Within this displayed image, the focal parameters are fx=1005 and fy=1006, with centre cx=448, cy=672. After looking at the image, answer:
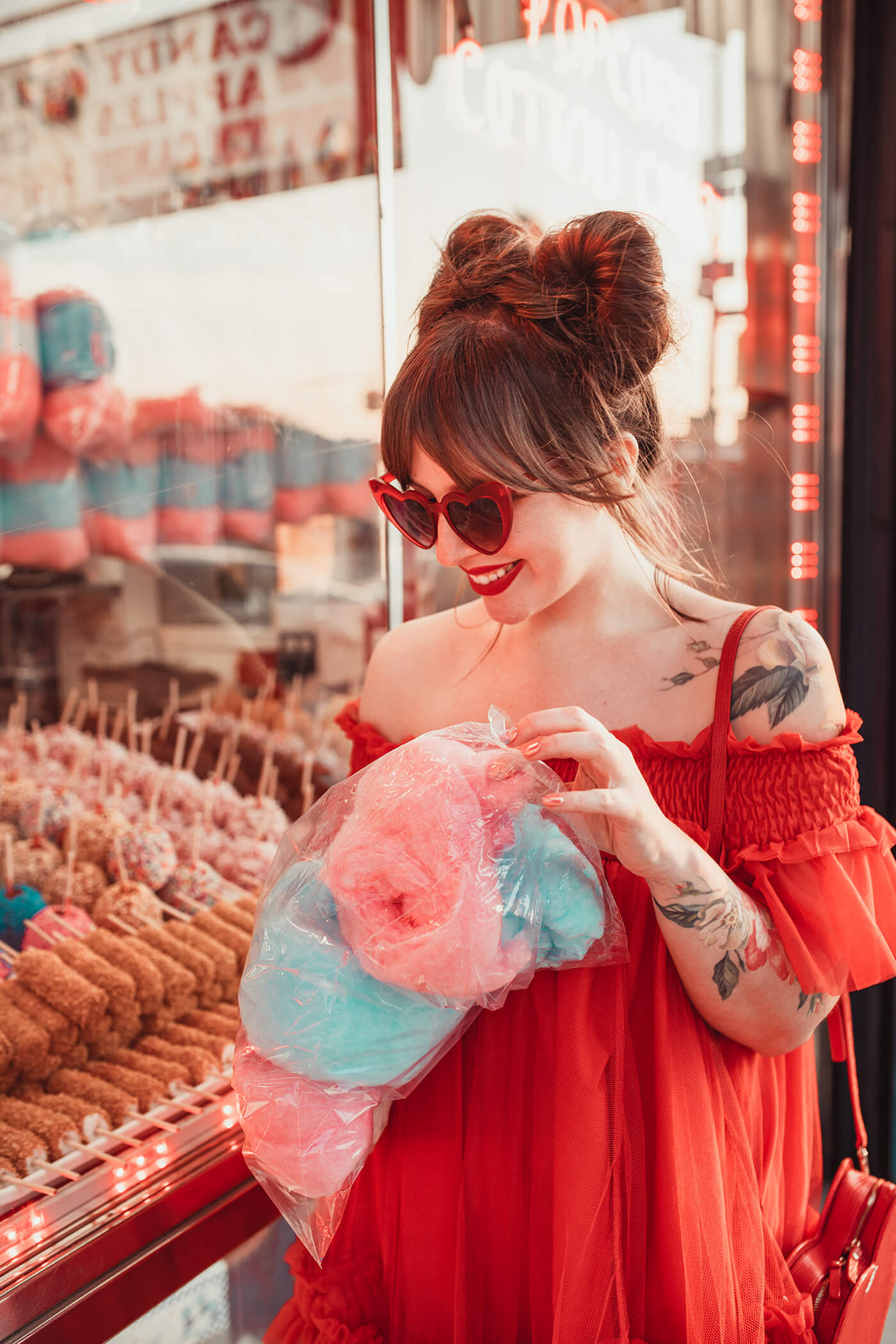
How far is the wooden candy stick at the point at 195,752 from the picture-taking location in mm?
2072

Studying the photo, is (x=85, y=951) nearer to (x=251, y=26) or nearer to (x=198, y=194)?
(x=198, y=194)

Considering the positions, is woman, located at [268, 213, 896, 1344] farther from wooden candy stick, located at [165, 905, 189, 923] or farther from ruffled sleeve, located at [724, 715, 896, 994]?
wooden candy stick, located at [165, 905, 189, 923]

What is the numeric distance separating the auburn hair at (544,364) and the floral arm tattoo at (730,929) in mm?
401

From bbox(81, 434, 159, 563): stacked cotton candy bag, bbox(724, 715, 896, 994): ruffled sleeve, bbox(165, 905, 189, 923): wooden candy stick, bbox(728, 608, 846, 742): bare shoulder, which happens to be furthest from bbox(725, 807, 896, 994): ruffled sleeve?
bbox(81, 434, 159, 563): stacked cotton candy bag

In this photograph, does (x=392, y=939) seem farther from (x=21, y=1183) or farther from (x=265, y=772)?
(x=265, y=772)

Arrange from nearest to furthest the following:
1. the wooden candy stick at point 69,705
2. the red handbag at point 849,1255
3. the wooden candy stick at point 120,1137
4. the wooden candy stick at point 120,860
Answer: the red handbag at point 849,1255, the wooden candy stick at point 120,1137, the wooden candy stick at point 120,860, the wooden candy stick at point 69,705

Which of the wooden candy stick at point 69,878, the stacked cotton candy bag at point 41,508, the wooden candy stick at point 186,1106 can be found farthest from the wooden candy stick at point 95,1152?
the stacked cotton candy bag at point 41,508

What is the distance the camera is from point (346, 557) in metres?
2.21

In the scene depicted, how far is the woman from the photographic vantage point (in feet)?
3.16

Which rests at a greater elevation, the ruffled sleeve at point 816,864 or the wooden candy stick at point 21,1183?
the ruffled sleeve at point 816,864

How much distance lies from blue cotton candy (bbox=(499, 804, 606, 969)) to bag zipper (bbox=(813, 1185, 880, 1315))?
21.0 inches

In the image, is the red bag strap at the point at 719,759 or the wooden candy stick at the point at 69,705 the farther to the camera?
the wooden candy stick at the point at 69,705

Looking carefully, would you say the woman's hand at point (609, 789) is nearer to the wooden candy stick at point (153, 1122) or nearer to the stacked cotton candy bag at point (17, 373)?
the wooden candy stick at point (153, 1122)

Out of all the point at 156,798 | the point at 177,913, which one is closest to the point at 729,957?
the point at 177,913
